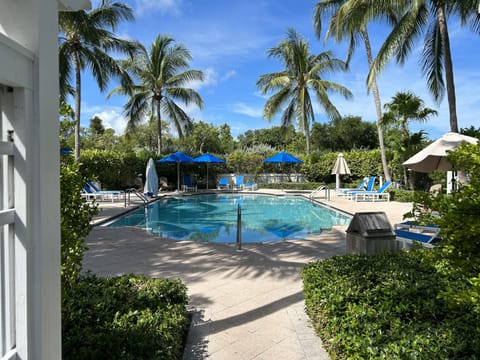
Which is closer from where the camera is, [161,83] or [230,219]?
[230,219]

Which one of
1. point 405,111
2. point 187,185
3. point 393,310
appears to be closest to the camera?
point 393,310

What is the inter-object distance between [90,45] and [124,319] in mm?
15785

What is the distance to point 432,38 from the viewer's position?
39.4 ft

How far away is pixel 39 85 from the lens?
123cm

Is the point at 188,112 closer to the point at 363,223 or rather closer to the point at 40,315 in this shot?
the point at 363,223

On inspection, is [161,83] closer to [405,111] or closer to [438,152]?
[405,111]

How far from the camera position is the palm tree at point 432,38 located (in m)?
10.3

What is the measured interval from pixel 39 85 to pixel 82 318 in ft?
7.82

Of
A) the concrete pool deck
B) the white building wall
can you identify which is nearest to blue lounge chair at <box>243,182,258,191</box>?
the concrete pool deck

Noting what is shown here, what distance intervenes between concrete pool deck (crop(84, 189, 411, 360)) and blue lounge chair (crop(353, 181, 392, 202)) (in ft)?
26.4

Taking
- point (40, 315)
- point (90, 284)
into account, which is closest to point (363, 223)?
point (90, 284)

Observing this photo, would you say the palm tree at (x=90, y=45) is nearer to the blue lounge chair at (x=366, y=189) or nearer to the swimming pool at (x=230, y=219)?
the swimming pool at (x=230, y=219)

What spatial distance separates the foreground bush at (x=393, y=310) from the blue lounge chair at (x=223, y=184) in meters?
20.0

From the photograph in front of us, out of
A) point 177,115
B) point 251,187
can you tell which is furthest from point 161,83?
point 251,187
